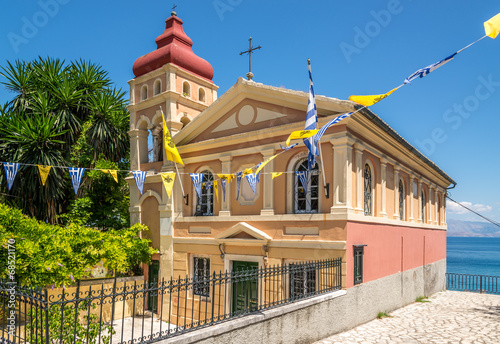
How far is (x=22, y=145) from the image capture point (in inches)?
617

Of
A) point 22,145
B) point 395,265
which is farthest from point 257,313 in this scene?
point 22,145

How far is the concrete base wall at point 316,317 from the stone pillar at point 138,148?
9560mm

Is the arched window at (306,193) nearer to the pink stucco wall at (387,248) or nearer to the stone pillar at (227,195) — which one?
the pink stucco wall at (387,248)

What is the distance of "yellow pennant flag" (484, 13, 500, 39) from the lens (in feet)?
22.3

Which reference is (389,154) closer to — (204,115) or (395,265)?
(395,265)

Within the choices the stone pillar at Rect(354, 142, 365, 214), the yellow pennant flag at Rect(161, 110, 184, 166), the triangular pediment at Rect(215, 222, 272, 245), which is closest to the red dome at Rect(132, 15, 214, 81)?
the yellow pennant flag at Rect(161, 110, 184, 166)

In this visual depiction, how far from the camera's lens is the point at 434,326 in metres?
11.7

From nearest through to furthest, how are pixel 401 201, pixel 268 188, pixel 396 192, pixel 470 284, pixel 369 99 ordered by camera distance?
pixel 369 99
pixel 268 188
pixel 396 192
pixel 401 201
pixel 470 284

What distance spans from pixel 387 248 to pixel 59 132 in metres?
14.4

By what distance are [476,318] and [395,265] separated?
2886mm

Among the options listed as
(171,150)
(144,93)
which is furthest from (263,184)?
(144,93)

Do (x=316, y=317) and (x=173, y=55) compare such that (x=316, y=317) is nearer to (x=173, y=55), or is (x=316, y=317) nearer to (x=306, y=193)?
(x=306, y=193)

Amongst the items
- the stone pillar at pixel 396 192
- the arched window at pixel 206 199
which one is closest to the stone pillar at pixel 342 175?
the stone pillar at pixel 396 192

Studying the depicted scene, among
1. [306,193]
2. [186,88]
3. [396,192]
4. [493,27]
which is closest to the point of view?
[493,27]
